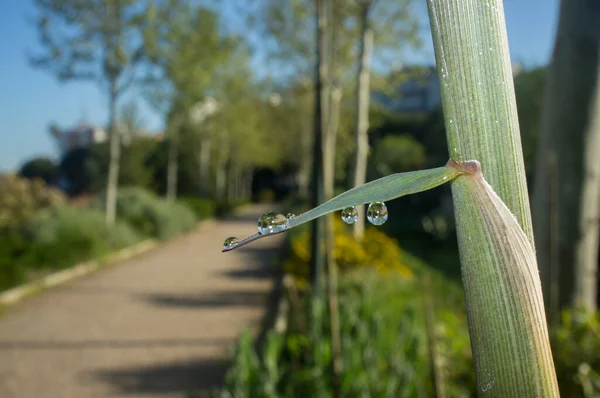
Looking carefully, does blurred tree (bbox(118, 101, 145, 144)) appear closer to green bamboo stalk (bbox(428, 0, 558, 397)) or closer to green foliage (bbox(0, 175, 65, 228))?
green foliage (bbox(0, 175, 65, 228))

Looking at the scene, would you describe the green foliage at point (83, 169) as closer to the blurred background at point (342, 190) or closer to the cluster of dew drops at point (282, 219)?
the blurred background at point (342, 190)

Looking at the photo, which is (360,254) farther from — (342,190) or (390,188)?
(390,188)

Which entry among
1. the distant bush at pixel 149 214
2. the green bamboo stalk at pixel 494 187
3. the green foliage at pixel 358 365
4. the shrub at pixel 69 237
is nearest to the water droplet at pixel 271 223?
the green bamboo stalk at pixel 494 187

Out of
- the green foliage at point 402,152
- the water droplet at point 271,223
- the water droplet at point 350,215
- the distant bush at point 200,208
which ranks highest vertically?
the distant bush at point 200,208

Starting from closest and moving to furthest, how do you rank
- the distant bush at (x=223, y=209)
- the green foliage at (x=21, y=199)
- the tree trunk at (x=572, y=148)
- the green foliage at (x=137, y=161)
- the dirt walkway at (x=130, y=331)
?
the tree trunk at (x=572, y=148) → the dirt walkway at (x=130, y=331) → the green foliage at (x=21, y=199) → the green foliage at (x=137, y=161) → the distant bush at (x=223, y=209)

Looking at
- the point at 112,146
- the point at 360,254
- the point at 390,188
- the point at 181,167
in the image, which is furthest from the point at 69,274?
the point at 181,167

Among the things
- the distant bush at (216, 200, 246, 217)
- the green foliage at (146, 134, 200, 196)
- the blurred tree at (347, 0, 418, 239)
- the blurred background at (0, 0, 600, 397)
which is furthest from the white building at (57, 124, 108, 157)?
the blurred tree at (347, 0, 418, 239)

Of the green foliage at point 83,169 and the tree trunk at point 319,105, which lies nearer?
the tree trunk at point 319,105
